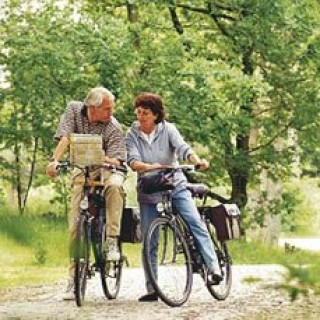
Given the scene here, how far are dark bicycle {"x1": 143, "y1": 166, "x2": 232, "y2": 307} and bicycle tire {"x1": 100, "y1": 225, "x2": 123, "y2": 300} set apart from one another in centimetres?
37

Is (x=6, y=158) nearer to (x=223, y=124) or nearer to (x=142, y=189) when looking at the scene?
(x=223, y=124)

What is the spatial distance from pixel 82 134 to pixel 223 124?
13481 millimetres

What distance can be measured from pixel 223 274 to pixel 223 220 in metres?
0.51

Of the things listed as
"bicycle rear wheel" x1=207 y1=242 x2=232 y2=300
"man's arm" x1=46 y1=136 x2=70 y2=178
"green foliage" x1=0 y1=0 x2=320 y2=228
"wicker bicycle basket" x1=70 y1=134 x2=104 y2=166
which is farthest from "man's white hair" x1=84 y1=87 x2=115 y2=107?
"green foliage" x1=0 y1=0 x2=320 y2=228

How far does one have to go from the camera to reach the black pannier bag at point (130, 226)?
8984 mm

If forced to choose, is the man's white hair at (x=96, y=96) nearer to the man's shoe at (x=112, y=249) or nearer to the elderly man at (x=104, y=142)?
the elderly man at (x=104, y=142)

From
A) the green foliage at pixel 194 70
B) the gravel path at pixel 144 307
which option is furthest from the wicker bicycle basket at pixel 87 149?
the green foliage at pixel 194 70

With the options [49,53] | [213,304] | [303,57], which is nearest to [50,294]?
[213,304]

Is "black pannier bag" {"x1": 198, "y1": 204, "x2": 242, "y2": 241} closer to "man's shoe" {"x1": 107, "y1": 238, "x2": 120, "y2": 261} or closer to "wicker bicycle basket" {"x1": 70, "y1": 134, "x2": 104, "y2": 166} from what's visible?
"man's shoe" {"x1": 107, "y1": 238, "x2": 120, "y2": 261}

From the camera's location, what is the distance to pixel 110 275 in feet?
30.3

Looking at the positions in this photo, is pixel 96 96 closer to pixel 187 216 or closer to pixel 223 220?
pixel 187 216

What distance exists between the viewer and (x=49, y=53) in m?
21.6

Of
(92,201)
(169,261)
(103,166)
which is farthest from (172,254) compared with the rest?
(103,166)

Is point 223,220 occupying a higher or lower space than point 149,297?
higher
